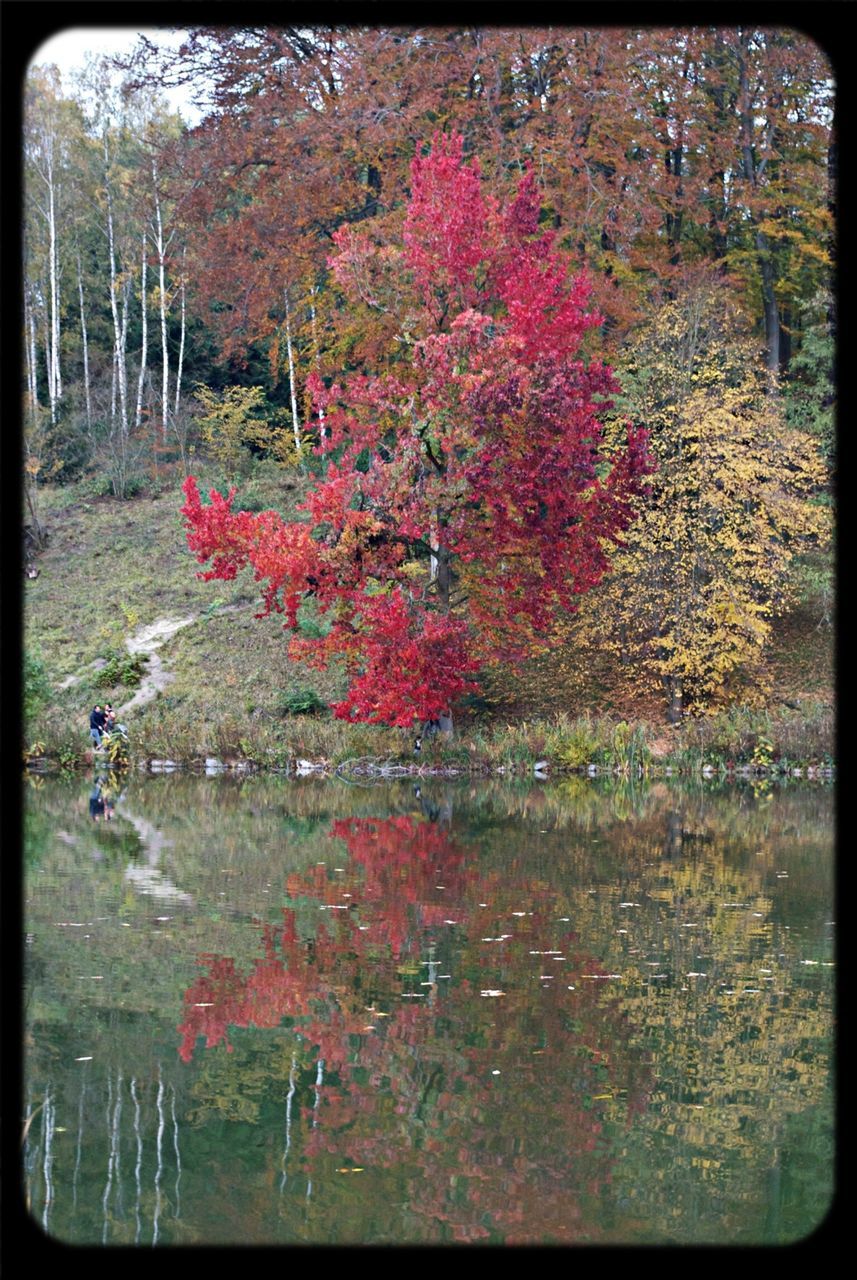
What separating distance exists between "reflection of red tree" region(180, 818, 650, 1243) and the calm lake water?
0.06 ft

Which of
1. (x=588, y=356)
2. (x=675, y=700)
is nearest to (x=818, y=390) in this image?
(x=588, y=356)

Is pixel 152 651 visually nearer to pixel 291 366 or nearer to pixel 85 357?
pixel 291 366

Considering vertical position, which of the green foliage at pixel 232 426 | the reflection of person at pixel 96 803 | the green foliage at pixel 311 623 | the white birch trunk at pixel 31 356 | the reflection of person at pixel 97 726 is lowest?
the reflection of person at pixel 96 803

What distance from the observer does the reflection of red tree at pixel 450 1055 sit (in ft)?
17.4

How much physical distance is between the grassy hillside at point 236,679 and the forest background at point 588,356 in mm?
63

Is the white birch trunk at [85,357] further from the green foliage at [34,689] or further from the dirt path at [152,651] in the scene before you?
the green foliage at [34,689]

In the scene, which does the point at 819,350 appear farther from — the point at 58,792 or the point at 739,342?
the point at 58,792

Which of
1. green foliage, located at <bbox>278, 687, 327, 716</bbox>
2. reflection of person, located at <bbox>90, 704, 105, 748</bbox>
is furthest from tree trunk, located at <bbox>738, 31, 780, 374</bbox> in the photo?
reflection of person, located at <bbox>90, 704, 105, 748</bbox>

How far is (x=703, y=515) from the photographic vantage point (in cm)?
2259

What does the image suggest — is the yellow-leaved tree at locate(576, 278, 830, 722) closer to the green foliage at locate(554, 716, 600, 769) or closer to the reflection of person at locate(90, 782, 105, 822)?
the green foliage at locate(554, 716, 600, 769)

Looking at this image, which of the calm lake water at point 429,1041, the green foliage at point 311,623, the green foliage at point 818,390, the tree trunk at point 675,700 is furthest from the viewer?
the green foliage at point 818,390

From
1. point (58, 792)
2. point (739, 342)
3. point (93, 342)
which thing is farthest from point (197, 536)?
point (93, 342)

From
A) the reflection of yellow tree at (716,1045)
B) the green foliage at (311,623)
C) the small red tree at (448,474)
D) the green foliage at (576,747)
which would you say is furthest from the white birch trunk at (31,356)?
the reflection of yellow tree at (716,1045)

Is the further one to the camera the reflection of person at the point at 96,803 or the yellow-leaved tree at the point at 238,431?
the yellow-leaved tree at the point at 238,431
